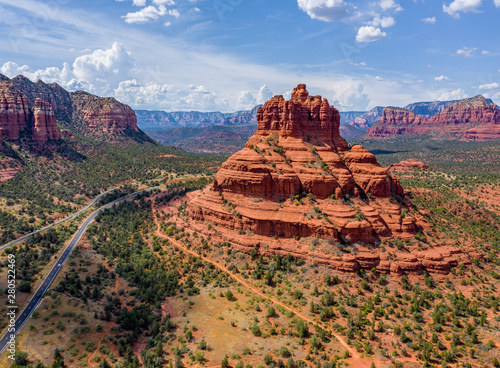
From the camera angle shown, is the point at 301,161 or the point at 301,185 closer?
the point at 301,185

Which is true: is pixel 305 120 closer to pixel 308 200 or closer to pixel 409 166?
pixel 308 200

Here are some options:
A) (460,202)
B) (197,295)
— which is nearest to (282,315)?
(197,295)

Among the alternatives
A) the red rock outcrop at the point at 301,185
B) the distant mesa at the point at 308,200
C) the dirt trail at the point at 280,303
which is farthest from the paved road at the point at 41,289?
the red rock outcrop at the point at 301,185

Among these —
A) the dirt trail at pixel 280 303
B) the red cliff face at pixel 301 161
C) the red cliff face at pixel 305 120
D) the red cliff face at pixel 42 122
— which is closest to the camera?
the dirt trail at pixel 280 303

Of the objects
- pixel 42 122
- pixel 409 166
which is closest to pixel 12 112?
pixel 42 122

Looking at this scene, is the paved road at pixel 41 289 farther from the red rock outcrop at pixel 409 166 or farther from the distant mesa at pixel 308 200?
the red rock outcrop at pixel 409 166

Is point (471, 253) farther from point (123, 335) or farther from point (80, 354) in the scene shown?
point (80, 354)
